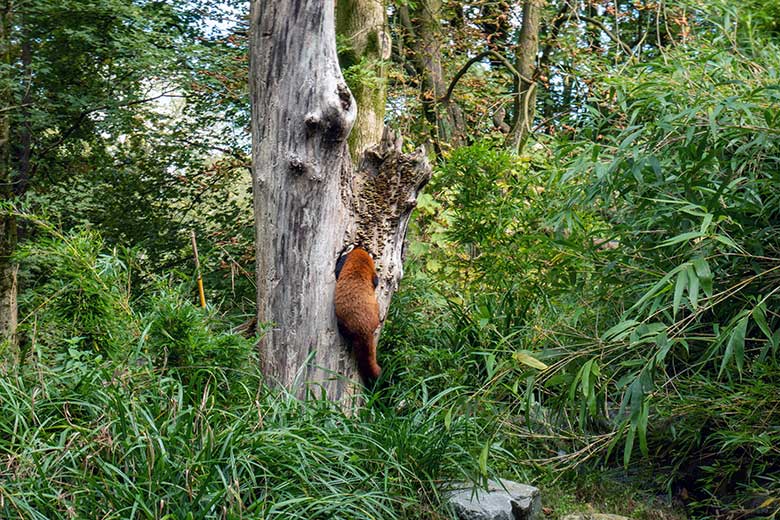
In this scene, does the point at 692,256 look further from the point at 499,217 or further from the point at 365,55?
the point at 365,55

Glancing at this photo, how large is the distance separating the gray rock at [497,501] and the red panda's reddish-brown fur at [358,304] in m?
1.26

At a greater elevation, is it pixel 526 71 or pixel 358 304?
pixel 526 71

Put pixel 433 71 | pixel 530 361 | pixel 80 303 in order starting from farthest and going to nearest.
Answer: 1. pixel 433 71
2. pixel 80 303
3. pixel 530 361

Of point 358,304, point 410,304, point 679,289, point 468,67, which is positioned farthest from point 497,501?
point 468,67

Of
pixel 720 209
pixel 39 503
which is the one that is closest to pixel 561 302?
pixel 720 209

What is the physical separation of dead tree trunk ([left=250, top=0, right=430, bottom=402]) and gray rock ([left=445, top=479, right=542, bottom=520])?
48.2 inches

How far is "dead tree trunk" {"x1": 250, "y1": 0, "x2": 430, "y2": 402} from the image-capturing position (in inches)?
196

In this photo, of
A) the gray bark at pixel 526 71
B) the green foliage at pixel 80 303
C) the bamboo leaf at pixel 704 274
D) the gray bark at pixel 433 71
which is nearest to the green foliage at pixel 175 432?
the green foliage at pixel 80 303

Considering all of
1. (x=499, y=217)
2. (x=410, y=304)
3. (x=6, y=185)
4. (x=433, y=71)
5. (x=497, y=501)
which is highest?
(x=433, y=71)

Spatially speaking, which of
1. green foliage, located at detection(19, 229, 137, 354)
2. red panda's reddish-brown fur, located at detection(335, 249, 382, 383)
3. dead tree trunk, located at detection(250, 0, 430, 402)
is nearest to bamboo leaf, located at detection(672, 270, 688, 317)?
red panda's reddish-brown fur, located at detection(335, 249, 382, 383)

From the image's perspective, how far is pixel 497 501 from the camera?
412cm

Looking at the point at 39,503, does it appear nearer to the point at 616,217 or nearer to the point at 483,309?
the point at 483,309

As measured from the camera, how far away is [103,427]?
352 cm

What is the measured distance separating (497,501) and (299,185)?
2308 mm
